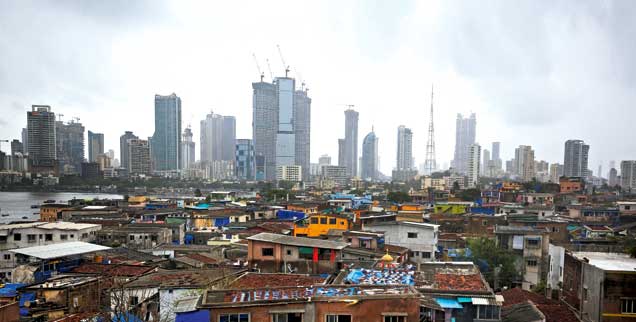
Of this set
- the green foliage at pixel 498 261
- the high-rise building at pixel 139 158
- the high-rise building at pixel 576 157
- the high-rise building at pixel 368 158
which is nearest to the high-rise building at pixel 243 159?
the high-rise building at pixel 139 158

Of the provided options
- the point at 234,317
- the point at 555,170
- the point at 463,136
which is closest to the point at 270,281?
the point at 234,317

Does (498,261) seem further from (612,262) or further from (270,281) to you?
(270,281)

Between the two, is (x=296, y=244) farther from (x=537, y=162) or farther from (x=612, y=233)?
(x=537, y=162)

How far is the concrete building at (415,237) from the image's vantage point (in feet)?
55.1

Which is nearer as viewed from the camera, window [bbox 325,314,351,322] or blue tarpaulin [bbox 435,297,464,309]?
window [bbox 325,314,351,322]

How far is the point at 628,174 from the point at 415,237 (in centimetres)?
8434

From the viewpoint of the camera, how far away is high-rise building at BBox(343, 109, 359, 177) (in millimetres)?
164000

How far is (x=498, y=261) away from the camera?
50.7 ft

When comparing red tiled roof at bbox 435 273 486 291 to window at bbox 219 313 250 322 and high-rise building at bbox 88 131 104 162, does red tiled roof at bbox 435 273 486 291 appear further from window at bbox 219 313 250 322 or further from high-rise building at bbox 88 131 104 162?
high-rise building at bbox 88 131 104 162

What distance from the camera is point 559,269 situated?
517 inches

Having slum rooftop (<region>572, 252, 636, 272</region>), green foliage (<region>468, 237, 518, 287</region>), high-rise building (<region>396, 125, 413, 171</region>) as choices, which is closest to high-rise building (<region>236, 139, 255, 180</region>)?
high-rise building (<region>396, 125, 413, 171</region>)

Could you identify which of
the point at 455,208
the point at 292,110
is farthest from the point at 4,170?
the point at 455,208

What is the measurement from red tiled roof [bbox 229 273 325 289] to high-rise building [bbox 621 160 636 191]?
88.6m

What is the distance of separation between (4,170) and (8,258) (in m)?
97.8
